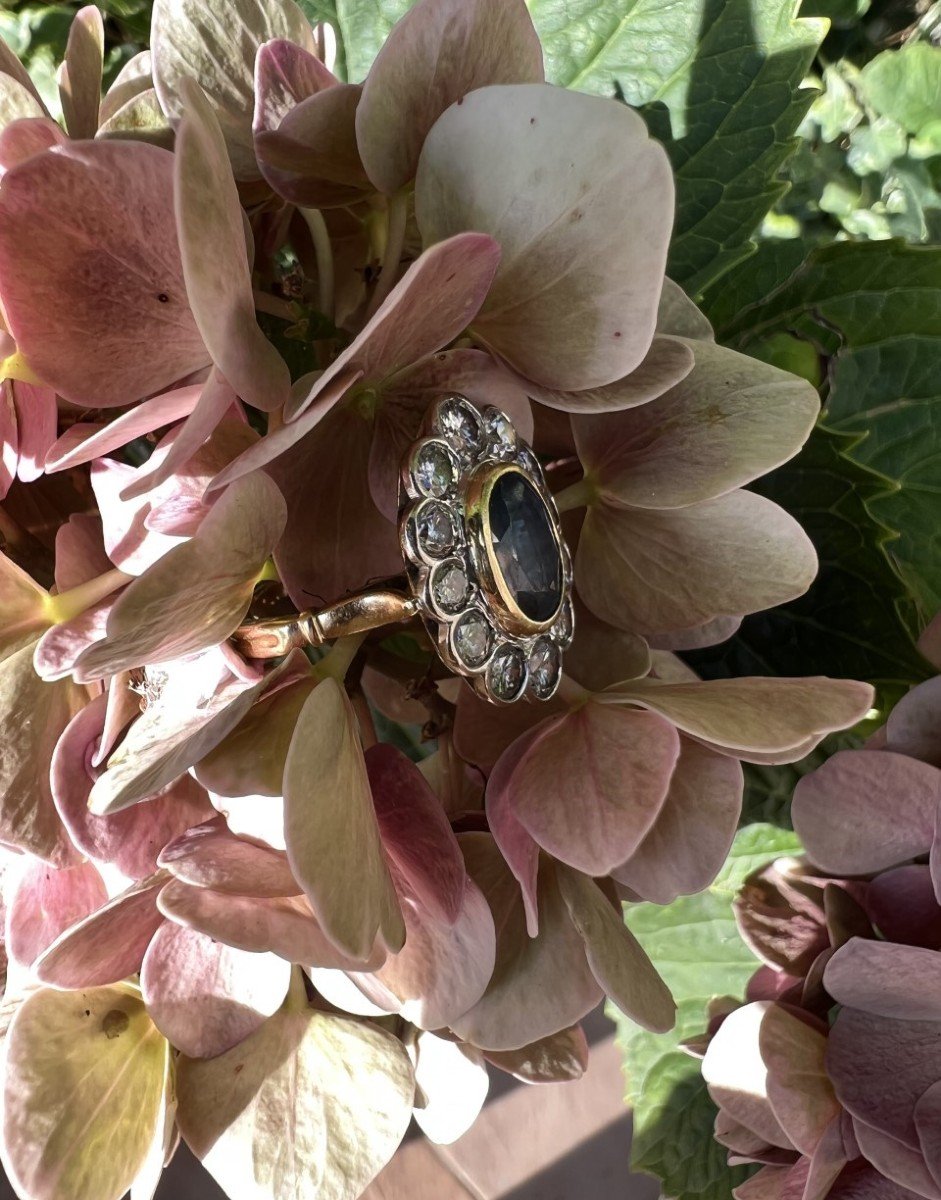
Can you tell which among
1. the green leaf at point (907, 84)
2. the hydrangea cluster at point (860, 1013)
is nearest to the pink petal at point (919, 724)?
the hydrangea cluster at point (860, 1013)

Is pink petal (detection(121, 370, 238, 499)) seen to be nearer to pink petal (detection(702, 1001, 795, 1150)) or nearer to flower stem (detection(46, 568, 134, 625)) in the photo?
flower stem (detection(46, 568, 134, 625))

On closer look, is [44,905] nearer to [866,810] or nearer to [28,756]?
[28,756]

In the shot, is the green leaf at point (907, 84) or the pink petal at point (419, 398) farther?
the green leaf at point (907, 84)

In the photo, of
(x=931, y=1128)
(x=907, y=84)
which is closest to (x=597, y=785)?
(x=931, y=1128)

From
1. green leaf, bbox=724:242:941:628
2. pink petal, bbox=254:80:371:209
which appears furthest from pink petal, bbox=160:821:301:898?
green leaf, bbox=724:242:941:628

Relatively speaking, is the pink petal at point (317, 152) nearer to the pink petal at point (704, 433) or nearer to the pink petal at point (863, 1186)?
the pink petal at point (704, 433)

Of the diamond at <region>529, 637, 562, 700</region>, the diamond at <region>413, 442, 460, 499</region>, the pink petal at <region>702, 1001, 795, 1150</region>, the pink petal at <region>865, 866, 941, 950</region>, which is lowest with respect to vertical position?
the pink petal at <region>702, 1001, 795, 1150</region>

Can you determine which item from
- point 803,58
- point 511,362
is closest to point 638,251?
point 511,362
